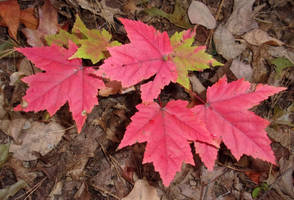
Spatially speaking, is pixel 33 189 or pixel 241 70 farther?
pixel 241 70

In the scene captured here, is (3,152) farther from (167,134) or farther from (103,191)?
(167,134)

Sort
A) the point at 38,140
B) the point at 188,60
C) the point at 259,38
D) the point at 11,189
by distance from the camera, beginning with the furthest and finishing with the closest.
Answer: the point at 259,38, the point at 38,140, the point at 11,189, the point at 188,60

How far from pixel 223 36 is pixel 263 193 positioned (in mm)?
1267

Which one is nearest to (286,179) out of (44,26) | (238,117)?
(238,117)

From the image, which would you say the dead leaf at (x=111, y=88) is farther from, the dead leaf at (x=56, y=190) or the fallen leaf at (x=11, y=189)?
the fallen leaf at (x=11, y=189)

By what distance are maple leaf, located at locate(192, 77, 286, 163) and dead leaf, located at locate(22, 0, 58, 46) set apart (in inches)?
49.7

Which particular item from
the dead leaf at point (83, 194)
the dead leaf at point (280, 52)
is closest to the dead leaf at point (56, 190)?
the dead leaf at point (83, 194)

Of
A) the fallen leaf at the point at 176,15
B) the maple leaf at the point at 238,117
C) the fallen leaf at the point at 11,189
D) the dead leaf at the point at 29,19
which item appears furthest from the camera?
the fallen leaf at the point at 176,15

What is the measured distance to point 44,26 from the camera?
1613 mm

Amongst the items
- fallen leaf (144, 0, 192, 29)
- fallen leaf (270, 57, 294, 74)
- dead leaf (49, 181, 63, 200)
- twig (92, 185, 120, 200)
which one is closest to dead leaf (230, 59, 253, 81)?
fallen leaf (270, 57, 294, 74)

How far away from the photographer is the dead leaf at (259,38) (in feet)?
5.95

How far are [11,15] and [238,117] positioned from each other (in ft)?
5.63

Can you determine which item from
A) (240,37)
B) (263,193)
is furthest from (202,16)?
(263,193)

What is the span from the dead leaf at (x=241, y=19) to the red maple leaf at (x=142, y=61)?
102 cm
